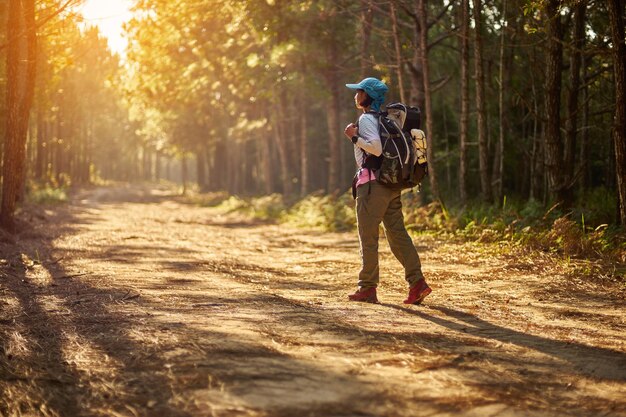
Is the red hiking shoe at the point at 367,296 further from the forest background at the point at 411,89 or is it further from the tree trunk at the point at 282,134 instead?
the tree trunk at the point at 282,134

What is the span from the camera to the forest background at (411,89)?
13352 mm

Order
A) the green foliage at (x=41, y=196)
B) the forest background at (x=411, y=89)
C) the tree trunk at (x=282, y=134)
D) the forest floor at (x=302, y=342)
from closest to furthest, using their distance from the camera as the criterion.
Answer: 1. the forest floor at (x=302, y=342)
2. the forest background at (x=411, y=89)
3. the green foliage at (x=41, y=196)
4. the tree trunk at (x=282, y=134)

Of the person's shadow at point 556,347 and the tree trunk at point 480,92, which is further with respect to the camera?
the tree trunk at point 480,92

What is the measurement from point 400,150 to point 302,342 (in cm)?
249

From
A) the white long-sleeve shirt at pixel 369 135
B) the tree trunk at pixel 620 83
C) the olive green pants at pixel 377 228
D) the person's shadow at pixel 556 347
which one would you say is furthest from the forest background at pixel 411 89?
the person's shadow at pixel 556 347

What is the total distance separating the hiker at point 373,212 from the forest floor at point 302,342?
268mm

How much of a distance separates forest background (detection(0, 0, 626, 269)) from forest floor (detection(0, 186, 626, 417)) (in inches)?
102

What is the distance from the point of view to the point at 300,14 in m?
22.1

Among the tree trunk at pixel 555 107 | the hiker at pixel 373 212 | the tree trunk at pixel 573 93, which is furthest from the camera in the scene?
the tree trunk at pixel 573 93

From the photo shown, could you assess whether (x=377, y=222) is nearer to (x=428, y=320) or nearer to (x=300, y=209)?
(x=428, y=320)

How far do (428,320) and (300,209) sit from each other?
17.8 meters

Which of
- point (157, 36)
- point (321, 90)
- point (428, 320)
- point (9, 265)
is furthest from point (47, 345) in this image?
point (321, 90)

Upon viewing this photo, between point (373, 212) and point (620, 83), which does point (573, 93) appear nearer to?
point (620, 83)

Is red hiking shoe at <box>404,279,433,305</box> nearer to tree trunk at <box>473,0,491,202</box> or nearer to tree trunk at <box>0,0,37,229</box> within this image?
tree trunk at <box>473,0,491,202</box>
